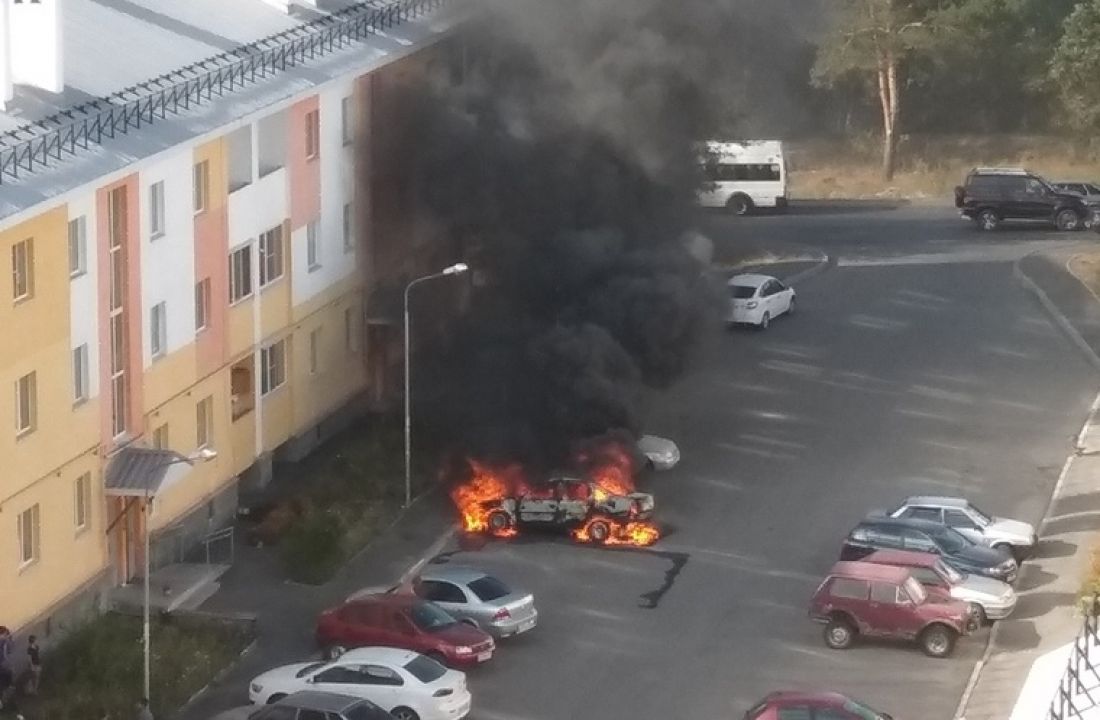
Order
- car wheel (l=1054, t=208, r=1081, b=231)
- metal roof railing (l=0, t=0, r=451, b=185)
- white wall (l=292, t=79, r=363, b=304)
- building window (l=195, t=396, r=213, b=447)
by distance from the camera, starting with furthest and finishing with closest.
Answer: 1. car wheel (l=1054, t=208, r=1081, b=231)
2. white wall (l=292, t=79, r=363, b=304)
3. building window (l=195, t=396, r=213, b=447)
4. metal roof railing (l=0, t=0, r=451, b=185)

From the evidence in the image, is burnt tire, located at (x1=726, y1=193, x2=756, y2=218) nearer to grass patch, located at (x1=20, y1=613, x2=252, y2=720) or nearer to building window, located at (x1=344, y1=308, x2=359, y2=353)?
building window, located at (x1=344, y1=308, x2=359, y2=353)

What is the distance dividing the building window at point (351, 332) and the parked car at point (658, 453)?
19.2 ft

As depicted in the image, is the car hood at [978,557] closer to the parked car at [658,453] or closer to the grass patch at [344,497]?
the parked car at [658,453]

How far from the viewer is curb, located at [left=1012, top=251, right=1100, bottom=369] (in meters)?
48.8

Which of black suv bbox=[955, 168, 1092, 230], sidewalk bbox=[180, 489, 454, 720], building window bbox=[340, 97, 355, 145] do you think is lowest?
sidewalk bbox=[180, 489, 454, 720]

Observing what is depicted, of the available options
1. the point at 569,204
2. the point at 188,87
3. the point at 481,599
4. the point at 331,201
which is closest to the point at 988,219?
the point at 569,204

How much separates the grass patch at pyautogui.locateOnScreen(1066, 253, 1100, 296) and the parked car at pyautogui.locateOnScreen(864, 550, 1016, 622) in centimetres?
2063

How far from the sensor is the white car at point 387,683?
2914 centimetres

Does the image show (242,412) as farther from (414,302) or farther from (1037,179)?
(1037,179)

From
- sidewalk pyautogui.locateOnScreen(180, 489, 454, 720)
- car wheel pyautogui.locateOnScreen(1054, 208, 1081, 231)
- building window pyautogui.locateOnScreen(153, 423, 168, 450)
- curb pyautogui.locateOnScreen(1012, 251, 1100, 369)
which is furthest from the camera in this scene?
car wheel pyautogui.locateOnScreen(1054, 208, 1081, 231)

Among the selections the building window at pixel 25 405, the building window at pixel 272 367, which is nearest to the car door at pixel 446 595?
the building window at pixel 25 405

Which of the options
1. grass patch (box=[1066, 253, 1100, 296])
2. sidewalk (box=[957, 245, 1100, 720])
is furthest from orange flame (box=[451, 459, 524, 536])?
grass patch (box=[1066, 253, 1100, 296])

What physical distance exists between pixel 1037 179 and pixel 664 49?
58.0 feet

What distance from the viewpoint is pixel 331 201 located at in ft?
137
